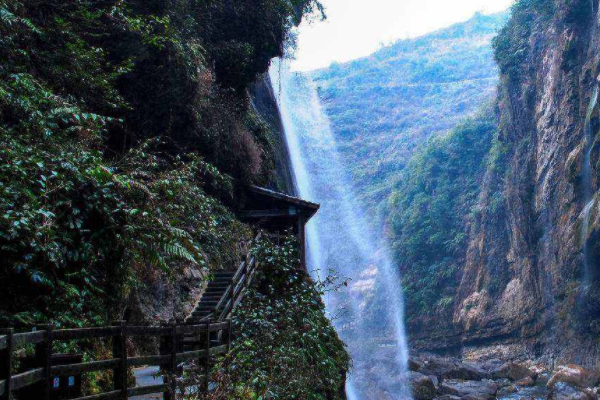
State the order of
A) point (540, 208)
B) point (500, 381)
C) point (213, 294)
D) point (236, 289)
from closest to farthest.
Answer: point (236, 289) < point (213, 294) < point (500, 381) < point (540, 208)

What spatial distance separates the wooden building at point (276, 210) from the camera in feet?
51.2

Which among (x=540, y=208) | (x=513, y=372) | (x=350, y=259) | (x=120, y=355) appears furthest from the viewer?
(x=350, y=259)

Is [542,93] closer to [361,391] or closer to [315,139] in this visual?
[361,391]

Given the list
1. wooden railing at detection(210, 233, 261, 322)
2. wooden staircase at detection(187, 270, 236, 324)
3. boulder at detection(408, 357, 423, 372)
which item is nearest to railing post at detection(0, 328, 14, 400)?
wooden railing at detection(210, 233, 261, 322)

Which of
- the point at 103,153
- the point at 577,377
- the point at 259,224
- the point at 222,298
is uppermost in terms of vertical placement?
the point at 103,153

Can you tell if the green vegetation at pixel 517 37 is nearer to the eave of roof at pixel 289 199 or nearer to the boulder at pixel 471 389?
the boulder at pixel 471 389

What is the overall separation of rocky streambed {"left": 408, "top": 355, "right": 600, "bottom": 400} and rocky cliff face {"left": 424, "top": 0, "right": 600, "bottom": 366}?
1452 millimetres

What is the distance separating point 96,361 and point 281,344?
4.15 m

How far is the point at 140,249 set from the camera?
22.9 feet

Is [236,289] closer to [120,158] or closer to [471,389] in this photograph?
[120,158]

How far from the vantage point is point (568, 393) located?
18.1m

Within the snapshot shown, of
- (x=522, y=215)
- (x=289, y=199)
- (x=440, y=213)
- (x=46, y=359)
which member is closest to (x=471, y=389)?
(x=522, y=215)

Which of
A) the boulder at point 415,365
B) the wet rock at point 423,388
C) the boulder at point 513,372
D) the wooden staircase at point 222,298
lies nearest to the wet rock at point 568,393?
the boulder at point 513,372

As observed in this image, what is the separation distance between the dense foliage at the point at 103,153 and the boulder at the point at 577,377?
44.7 ft
